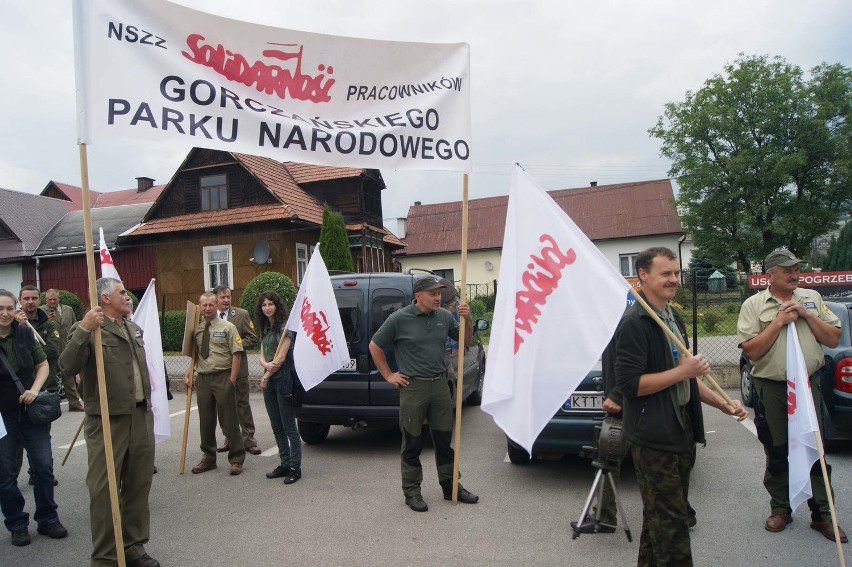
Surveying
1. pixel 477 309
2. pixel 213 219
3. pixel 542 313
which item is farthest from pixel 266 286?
pixel 542 313

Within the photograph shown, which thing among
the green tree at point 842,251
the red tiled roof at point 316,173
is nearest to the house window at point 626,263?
the green tree at point 842,251

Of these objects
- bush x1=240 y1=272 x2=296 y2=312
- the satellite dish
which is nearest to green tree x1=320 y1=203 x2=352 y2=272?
bush x1=240 y1=272 x2=296 y2=312

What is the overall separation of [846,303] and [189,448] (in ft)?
25.7

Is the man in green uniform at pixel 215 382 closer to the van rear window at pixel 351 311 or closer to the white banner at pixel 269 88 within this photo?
the van rear window at pixel 351 311

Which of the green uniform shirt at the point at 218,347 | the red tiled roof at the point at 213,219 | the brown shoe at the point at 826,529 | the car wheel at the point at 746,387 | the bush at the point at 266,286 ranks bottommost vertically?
the brown shoe at the point at 826,529

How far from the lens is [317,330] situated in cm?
608

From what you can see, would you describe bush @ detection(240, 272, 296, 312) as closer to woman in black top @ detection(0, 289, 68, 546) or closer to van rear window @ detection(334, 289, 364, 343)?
van rear window @ detection(334, 289, 364, 343)

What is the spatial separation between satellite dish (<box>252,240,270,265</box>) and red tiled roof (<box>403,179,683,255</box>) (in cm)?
1676

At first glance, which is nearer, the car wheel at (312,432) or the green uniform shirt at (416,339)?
the green uniform shirt at (416,339)

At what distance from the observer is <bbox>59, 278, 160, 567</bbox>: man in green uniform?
381 cm

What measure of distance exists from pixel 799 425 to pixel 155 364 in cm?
535

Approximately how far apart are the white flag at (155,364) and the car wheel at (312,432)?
6.10 ft

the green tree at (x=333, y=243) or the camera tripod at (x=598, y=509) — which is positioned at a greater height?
the green tree at (x=333, y=243)

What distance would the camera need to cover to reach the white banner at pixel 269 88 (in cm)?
381
